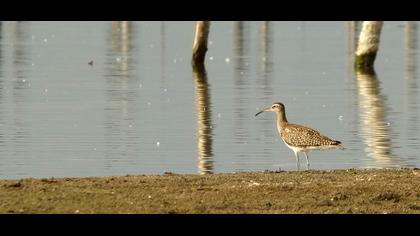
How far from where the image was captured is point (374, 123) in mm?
25969

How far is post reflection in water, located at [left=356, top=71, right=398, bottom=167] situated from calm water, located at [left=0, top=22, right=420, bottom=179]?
0.03 metres

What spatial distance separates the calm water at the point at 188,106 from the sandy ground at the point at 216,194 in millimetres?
3248

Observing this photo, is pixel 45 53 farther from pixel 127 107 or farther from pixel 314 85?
pixel 127 107

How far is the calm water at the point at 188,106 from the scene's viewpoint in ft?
68.2

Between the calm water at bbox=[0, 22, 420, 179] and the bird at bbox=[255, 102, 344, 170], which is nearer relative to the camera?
the bird at bbox=[255, 102, 344, 170]

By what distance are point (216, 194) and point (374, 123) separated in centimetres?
1167

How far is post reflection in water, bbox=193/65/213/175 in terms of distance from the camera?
66.7 feet

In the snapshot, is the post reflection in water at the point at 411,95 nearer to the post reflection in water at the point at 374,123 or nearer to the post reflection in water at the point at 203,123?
the post reflection in water at the point at 374,123

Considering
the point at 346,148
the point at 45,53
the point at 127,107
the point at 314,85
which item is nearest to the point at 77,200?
the point at 346,148

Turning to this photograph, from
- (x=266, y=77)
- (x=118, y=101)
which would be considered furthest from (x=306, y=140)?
(x=266, y=77)

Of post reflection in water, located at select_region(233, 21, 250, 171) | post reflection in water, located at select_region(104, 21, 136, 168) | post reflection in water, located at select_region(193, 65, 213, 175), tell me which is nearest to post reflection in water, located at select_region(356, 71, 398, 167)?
post reflection in water, located at select_region(233, 21, 250, 171)

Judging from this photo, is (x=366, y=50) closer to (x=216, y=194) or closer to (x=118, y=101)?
(x=118, y=101)

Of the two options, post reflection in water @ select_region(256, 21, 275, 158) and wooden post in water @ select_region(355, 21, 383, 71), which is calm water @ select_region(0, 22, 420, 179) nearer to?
post reflection in water @ select_region(256, 21, 275, 158)

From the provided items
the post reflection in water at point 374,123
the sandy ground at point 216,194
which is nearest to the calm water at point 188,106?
the post reflection in water at point 374,123
